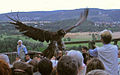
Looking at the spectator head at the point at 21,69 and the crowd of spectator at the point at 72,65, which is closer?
the crowd of spectator at the point at 72,65

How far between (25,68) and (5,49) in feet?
22.3

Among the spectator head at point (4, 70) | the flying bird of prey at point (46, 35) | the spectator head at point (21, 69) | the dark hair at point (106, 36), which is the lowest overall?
the flying bird of prey at point (46, 35)

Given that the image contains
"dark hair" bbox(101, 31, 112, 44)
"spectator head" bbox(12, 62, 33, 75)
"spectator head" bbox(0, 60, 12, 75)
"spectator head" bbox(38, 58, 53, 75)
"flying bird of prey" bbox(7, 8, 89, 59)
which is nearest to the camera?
"spectator head" bbox(0, 60, 12, 75)

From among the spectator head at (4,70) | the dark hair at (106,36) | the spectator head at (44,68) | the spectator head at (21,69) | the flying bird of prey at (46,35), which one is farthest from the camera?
the flying bird of prey at (46,35)

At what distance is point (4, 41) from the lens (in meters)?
9.71

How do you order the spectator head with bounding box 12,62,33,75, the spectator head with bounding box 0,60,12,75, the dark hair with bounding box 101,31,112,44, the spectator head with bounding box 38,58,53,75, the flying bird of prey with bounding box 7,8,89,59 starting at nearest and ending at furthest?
the spectator head with bounding box 0,60,12,75
the spectator head with bounding box 12,62,33,75
the spectator head with bounding box 38,58,53,75
the dark hair with bounding box 101,31,112,44
the flying bird of prey with bounding box 7,8,89,59

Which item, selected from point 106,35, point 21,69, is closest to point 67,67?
point 21,69

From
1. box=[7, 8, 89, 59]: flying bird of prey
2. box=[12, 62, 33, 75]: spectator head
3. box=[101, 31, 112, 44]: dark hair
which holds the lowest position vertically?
box=[7, 8, 89, 59]: flying bird of prey

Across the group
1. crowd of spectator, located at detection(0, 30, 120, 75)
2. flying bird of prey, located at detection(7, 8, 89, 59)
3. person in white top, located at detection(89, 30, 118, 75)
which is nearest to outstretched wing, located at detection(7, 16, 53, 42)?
flying bird of prey, located at detection(7, 8, 89, 59)

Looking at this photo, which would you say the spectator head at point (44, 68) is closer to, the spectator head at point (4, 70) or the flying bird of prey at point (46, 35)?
the spectator head at point (4, 70)

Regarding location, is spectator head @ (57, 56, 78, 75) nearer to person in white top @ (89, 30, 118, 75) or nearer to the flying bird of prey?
person in white top @ (89, 30, 118, 75)

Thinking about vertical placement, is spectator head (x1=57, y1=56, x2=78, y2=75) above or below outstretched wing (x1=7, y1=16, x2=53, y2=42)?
above

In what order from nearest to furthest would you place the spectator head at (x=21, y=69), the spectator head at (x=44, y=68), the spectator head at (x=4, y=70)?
the spectator head at (x=4, y=70)
the spectator head at (x=21, y=69)
the spectator head at (x=44, y=68)

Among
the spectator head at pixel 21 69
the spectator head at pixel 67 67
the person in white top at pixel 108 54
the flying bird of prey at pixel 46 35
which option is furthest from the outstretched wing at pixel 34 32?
the spectator head at pixel 67 67
